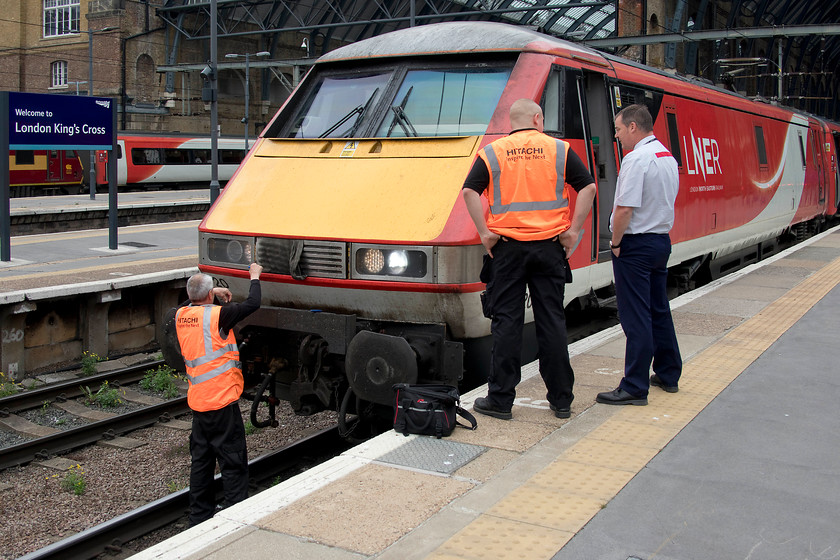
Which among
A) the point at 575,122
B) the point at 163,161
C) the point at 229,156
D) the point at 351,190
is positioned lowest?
the point at 351,190

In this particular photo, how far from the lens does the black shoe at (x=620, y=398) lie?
5.24m

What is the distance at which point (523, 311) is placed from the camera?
16.0 feet

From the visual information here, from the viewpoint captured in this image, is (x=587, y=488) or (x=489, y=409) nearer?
(x=587, y=488)

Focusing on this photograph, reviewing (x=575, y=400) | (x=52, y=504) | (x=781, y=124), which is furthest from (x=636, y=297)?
(x=781, y=124)

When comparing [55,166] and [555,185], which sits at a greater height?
Answer: [55,166]

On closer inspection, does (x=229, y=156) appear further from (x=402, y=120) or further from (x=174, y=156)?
(x=402, y=120)

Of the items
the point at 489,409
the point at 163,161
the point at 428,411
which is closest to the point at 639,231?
the point at 489,409

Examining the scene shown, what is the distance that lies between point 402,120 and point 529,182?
5.48 feet

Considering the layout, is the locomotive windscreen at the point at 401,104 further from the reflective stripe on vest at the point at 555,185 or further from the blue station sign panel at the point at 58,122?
the blue station sign panel at the point at 58,122

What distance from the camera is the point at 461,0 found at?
44.5m

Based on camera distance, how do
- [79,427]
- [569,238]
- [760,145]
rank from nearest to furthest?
[569,238], [79,427], [760,145]

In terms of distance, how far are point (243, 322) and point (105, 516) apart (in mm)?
1674

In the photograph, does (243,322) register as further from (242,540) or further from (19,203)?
(19,203)

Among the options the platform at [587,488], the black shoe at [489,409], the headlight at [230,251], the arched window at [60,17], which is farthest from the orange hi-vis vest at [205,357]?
the arched window at [60,17]
